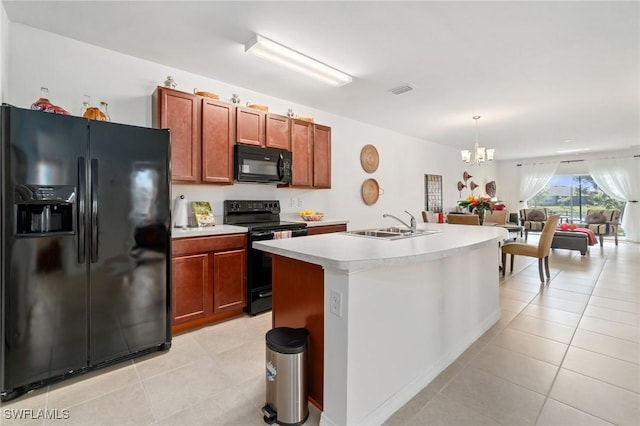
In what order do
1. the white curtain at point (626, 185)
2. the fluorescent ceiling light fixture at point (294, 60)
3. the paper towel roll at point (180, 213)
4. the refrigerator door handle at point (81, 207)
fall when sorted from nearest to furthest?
the refrigerator door handle at point (81, 207) < the fluorescent ceiling light fixture at point (294, 60) < the paper towel roll at point (180, 213) < the white curtain at point (626, 185)

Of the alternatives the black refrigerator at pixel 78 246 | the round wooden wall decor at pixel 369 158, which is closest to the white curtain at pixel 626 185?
the round wooden wall decor at pixel 369 158

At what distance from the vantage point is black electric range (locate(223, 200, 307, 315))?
309 centimetres

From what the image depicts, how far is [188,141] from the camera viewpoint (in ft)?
9.51

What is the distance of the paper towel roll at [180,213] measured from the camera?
9.78ft

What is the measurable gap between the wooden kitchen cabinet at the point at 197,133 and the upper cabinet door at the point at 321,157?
1.24 m

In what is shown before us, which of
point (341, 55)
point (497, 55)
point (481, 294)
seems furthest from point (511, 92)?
point (481, 294)

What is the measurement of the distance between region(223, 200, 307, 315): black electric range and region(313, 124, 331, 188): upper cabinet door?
0.88m

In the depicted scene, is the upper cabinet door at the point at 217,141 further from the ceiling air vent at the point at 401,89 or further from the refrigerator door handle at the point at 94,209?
the ceiling air vent at the point at 401,89

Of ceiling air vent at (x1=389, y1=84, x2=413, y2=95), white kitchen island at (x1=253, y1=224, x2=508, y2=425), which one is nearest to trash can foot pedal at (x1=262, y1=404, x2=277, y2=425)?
white kitchen island at (x1=253, y1=224, x2=508, y2=425)

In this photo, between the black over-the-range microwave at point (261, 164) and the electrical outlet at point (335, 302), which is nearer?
the electrical outlet at point (335, 302)

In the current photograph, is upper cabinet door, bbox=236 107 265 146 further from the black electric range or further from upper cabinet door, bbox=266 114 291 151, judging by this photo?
the black electric range

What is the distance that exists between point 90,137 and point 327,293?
6.43 ft

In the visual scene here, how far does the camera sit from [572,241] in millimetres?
6008

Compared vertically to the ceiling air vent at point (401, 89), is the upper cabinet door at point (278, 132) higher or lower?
lower
